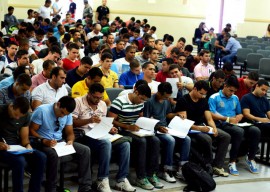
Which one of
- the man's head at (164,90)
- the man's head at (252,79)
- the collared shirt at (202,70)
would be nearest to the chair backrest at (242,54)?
the collared shirt at (202,70)

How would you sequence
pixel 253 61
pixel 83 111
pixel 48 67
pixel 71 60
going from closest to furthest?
pixel 83 111 < pixel 48 67 < pixel 71 60 < pixel 253 61

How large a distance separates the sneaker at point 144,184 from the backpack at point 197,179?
45 centimetres

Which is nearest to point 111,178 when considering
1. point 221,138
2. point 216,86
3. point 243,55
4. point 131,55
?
point 221,138

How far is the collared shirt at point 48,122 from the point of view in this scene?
484 cm

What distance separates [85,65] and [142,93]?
1277mm

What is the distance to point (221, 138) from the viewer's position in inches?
247

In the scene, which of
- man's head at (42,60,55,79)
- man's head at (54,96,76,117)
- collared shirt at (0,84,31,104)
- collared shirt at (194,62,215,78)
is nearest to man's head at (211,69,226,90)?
collared shirt at (194,62,215,78)

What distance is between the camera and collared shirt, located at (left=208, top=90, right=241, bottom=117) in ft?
21.6

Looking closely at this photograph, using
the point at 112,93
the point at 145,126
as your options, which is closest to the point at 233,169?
the point at 145,126

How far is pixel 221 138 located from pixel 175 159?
0.63 meters

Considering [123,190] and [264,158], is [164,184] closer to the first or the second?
[123,190]

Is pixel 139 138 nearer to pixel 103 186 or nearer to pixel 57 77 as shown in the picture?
pixel 103 186

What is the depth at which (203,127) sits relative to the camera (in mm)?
6152

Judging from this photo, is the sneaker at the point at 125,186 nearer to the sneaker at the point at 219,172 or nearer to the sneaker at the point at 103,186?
the sneaker at the point at 103,186
